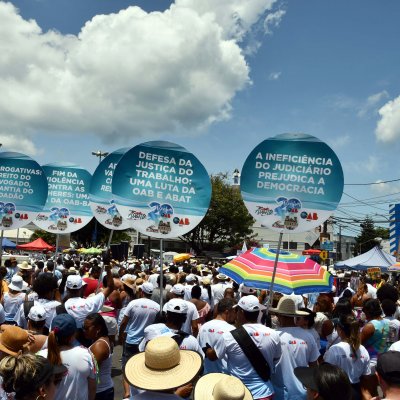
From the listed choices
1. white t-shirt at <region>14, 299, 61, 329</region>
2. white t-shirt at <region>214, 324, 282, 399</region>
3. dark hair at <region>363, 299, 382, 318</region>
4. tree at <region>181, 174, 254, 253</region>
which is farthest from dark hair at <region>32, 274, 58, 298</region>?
tree at <region>181, 174, 254, 253</region>

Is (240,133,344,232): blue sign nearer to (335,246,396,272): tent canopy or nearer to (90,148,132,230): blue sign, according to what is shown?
(90,148,132,230): blue sign

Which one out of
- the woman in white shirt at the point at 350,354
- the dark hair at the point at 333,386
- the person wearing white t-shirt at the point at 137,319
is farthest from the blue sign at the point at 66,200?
the dark hair at the point at 333,386

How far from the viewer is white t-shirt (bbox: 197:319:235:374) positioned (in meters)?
4.66

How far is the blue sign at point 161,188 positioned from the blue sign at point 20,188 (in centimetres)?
341

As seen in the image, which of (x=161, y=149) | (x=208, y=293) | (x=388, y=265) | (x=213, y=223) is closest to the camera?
(x=161, y=149)

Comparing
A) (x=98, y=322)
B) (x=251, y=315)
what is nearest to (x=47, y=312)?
(x=98, y=322)

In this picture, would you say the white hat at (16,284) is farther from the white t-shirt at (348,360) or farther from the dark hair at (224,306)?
the white t-shirt at (348,360)

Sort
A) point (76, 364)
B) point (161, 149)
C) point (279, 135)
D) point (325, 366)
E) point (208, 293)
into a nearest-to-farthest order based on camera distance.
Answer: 1. point (325, 366)
2. point (76, 364)
3. point (279, 135)
4. point (161, 149)
5. point (208, 293)

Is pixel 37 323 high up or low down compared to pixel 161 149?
down

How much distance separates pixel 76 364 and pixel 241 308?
1.78 meters

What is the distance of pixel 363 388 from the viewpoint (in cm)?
460

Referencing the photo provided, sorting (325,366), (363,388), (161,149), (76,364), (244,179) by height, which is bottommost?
(363,388)

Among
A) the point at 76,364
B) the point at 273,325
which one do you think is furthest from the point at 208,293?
the point at 76,364

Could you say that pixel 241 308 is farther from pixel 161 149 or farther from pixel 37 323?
pixel 161 149
